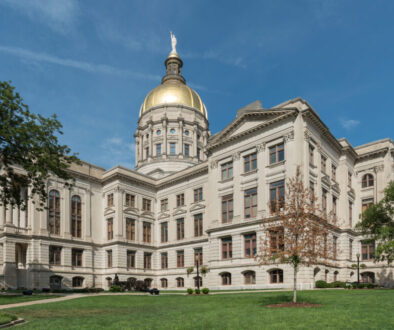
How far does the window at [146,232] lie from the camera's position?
58.9 meters

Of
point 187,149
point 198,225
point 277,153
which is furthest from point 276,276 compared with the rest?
point 187,149

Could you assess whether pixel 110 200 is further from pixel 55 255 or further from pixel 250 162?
pixel 250 162

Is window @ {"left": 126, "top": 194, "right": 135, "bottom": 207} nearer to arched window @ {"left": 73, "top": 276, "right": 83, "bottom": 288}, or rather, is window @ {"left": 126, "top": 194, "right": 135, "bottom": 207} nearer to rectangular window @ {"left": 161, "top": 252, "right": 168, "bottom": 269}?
rectangular window @ {"left": 161, "top": 252, "right": 168, "bottom": 269}

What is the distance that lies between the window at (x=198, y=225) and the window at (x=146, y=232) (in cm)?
844

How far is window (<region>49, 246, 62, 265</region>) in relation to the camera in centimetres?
5067

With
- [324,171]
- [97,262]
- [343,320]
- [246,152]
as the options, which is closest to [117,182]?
[97,262]

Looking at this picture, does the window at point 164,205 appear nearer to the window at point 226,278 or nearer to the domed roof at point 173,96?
the window at point 226,278

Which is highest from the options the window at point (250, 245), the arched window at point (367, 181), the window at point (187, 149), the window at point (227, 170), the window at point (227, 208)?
the window at point (187, 149)

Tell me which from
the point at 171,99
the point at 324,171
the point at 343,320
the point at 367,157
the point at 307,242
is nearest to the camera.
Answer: the point at 343,320

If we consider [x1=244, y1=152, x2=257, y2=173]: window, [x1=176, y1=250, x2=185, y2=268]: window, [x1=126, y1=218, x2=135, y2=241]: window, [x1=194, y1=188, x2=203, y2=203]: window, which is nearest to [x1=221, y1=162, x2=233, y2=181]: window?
[x1=244, y1=152, x2=257, y2=173]: window

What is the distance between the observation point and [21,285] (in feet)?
157

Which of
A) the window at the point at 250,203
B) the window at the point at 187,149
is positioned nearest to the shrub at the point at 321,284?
the window at the point at 250,203

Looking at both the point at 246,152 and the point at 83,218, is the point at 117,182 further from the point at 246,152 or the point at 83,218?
the point at 246,152

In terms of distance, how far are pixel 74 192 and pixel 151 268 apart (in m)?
15.7
